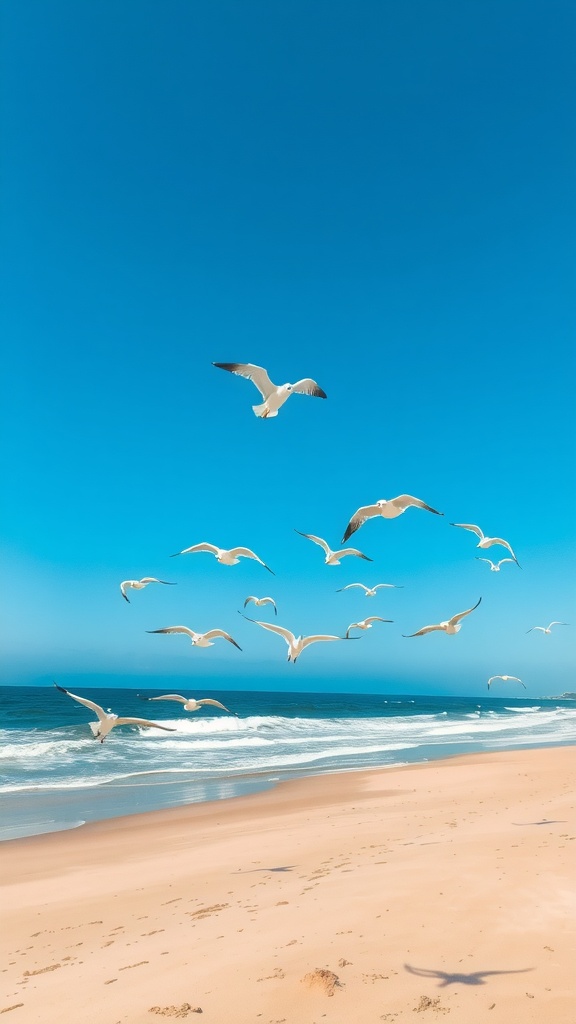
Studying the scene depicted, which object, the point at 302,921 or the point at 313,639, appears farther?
the point at 313,639

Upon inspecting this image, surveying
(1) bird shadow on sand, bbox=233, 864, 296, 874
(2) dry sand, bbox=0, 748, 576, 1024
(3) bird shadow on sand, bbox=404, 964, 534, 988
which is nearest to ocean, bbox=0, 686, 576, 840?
(2) dry sand, bbox=0, 748, 576, 1024

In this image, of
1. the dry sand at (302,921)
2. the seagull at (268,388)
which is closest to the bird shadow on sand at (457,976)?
the dry sand at (302,921)

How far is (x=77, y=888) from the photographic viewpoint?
9727 millimetres

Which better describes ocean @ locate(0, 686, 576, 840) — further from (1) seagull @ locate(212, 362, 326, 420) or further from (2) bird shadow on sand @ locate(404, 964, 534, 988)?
(2) bird shadow on sand @ locate(404, 964, 534, 988)

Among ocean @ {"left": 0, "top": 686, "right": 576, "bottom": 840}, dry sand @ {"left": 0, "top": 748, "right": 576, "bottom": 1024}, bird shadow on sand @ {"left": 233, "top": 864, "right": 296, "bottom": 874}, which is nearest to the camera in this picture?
dry sand @ {"left": 0, "top": 748, "right": 576, "bottom": 1024}

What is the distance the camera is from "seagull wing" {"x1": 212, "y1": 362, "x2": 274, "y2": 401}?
11.4 meters

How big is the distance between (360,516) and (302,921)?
6.63 m

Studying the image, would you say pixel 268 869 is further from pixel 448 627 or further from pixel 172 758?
pixel 172 758

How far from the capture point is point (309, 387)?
11.7 metres

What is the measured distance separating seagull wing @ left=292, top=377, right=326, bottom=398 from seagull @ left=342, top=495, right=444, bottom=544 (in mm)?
2022

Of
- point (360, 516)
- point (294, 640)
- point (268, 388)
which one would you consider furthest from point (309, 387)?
point (294, 640)

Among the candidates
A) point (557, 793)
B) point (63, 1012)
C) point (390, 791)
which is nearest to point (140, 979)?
point (63, 1012)

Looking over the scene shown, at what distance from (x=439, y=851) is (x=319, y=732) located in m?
35.2

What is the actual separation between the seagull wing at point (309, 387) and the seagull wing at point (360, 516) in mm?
2008
